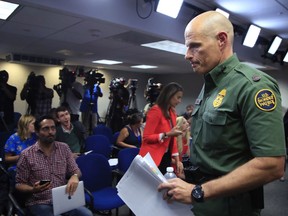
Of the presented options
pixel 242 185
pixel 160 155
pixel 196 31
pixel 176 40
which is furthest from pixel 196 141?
pixel 176 40

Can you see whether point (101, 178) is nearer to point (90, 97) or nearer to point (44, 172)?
point (44, 172)

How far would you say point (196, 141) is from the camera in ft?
3.44

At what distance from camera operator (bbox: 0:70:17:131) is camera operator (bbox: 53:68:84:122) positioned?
0.91 m

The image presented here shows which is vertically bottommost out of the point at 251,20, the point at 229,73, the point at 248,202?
the point at 248,202

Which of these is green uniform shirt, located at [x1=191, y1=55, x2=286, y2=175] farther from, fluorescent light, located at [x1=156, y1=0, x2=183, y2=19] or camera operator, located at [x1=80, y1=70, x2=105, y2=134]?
camera operator, located at [x1=80, y1=70, x2=105, y2=134]

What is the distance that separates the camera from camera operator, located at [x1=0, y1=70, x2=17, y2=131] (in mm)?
4508

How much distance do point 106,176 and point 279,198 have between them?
2.59 metres

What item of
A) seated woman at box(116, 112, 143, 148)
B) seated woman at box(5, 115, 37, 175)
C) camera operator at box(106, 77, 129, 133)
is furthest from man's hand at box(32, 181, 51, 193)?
camera operator at box(106, 77, 129, 133)

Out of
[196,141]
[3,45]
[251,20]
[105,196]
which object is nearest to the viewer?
[196,141]

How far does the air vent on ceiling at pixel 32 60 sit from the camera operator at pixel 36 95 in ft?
4.66

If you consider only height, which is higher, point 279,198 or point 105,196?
point 279,198

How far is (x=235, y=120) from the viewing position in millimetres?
889

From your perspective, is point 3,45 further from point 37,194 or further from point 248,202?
point 248,202

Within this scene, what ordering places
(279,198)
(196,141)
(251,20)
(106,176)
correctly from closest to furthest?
(196,141)
(106,176)
(279,198)
(251,20)
